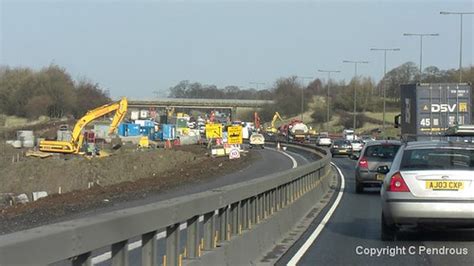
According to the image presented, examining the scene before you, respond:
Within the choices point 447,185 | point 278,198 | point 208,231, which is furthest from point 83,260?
point 278,198

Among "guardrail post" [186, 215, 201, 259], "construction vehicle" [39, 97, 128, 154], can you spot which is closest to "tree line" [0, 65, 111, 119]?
"construction vehicle" [39, 97, 128, 154]

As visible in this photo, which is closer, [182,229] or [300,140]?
[182,229]

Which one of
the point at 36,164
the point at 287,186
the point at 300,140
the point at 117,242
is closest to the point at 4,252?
the point at 117,242

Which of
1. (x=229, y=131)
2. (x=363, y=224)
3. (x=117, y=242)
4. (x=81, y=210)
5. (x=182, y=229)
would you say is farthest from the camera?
(x=229, y=131)

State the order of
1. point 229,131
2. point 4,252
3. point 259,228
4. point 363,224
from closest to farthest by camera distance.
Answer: point 4,252 < point 259,228 < point 363,224 < point 229,131

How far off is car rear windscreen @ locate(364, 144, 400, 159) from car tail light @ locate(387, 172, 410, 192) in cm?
1246

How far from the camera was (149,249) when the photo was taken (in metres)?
5.76

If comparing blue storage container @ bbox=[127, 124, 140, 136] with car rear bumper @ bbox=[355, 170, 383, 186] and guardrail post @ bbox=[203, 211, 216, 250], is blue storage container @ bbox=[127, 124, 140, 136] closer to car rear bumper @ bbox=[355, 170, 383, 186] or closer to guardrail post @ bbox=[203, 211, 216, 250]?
car rear bumper @ bbox=[355, 170, 383, 186]

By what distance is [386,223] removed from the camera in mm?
11977

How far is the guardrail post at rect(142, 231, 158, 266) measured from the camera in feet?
18.6

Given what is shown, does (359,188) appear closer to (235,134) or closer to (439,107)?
(439,107)

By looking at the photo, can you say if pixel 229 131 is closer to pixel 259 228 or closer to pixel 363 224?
pixel 363 224

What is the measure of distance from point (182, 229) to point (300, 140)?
94205 millimetres

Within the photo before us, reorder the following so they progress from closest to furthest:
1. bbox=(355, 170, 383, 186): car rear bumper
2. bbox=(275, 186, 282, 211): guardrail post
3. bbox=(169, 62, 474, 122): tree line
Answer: bbox=(275, 186, 282, 211): guardrail post → bbox=(355, 170, 383, 186): car rear bumper → bbox=(169, 62, 474, 122): tree line
